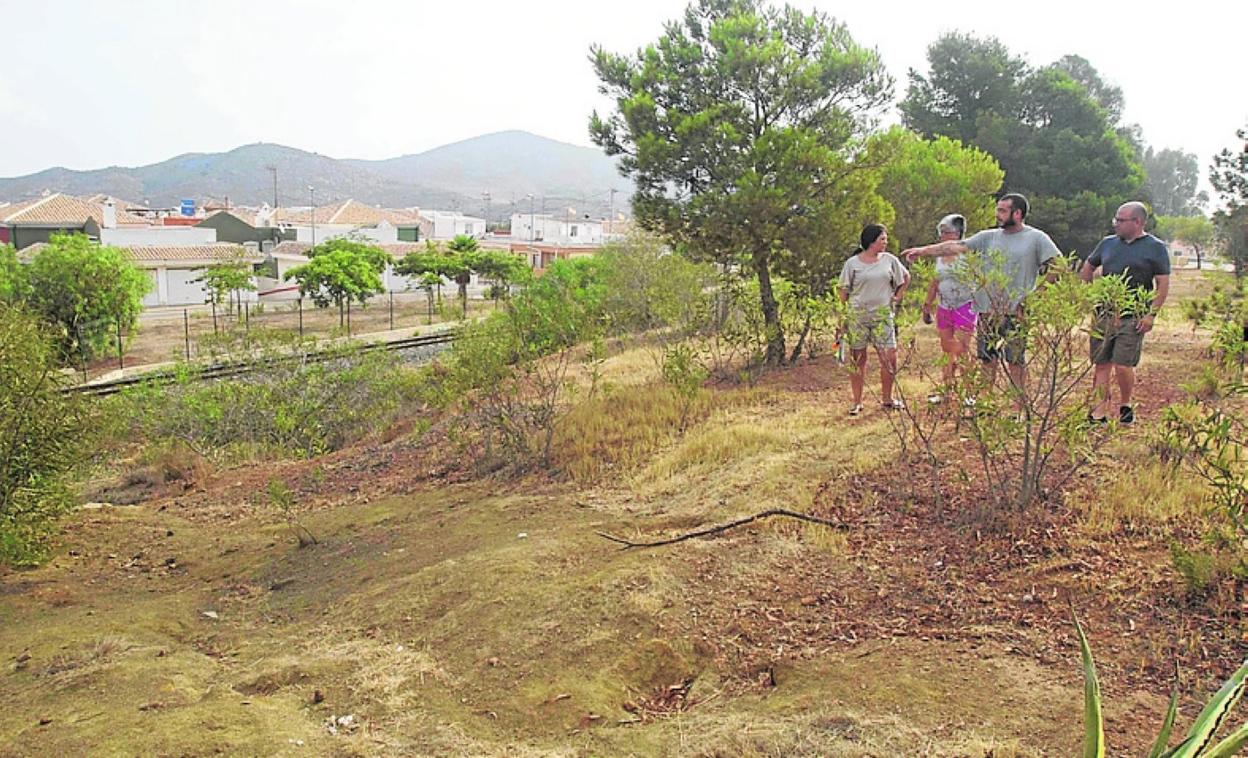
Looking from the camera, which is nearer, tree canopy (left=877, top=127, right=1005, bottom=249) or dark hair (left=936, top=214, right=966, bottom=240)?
dark hair (left=936, top=214, right=966, bottom=240)

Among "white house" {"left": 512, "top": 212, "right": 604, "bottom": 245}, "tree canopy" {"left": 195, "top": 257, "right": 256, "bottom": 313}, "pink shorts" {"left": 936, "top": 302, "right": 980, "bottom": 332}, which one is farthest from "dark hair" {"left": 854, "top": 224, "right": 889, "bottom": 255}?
"white house" {"left": 512, "top": 212, "right": 604, "bottom": 245}

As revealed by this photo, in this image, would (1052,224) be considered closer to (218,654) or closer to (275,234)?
(218,654)

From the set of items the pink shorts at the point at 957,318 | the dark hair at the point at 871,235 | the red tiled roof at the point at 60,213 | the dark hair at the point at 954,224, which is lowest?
the pink shorts at the point at 957,318

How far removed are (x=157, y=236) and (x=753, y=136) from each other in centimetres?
5247

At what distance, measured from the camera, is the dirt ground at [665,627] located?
10.3 feet

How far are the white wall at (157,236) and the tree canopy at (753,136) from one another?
49436mm

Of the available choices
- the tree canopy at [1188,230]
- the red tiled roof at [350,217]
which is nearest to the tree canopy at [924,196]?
the tree canopy at [1188,230]

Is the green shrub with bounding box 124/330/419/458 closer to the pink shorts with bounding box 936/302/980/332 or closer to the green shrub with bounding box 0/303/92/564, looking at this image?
the green shrub with bounding box 0/303/92/564

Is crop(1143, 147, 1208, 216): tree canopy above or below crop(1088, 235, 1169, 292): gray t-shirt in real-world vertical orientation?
above

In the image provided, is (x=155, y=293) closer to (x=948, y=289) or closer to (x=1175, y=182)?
(x=948, y=289)

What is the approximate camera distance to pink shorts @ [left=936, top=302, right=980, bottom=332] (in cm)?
657

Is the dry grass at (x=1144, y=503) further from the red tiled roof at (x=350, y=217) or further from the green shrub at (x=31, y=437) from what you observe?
the red tiled roof at (x=350, y=217)

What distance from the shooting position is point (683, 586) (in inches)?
169

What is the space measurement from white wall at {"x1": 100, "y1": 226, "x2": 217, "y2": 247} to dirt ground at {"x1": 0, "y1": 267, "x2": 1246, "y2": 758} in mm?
53020
